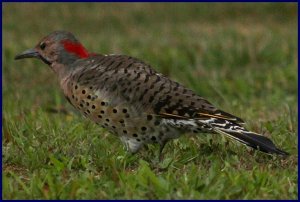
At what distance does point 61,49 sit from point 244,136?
70.8 inches

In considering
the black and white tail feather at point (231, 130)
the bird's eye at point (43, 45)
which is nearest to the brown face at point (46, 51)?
the bird's eye at point (43, 45)

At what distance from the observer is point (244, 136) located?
6434 millimetres

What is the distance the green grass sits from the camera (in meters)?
5.77

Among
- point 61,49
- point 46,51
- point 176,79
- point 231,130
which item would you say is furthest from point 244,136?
point 176,79

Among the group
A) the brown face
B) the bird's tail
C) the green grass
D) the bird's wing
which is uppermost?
the brown face

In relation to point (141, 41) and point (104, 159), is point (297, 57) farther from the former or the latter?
point (104, 159)

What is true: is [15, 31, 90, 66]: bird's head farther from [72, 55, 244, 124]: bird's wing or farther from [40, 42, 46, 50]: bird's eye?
[72, 55, 244, 124]: bird's wing

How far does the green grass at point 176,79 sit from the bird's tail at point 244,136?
13cm

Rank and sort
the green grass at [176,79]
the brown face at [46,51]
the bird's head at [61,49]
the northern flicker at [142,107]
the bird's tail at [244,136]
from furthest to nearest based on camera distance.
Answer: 1. the brown face at [46,51]
2. the bird's head at [61,49]
3. the northern flicker at [142,107]
4. the bird's tail at [244,136]
5. the green grass at [176,79]

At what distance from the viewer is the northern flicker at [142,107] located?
6.55 m

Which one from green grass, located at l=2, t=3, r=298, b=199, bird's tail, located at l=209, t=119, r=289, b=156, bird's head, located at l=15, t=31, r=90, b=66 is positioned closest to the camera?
green grass, located at l=2, t=3, r=298, b=199

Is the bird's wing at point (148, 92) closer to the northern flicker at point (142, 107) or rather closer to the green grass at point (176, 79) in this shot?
the northern flicker at point (142, 107)

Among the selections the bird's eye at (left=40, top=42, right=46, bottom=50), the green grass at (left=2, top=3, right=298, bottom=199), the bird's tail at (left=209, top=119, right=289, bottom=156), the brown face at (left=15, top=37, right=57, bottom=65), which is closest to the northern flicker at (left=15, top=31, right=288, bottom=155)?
the bird's tail at (left=209, top=119, right=289, bottom=156)

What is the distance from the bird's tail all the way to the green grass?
0.13 m
